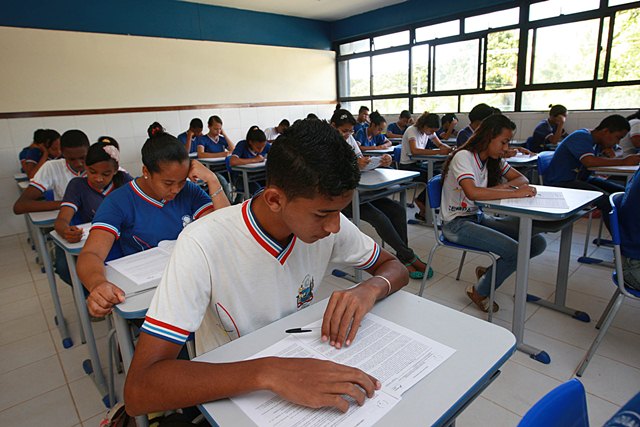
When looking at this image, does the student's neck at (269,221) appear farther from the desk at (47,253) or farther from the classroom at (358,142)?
the desk at (47,253)

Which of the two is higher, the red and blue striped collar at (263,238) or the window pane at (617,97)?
the window pane at (617,97)

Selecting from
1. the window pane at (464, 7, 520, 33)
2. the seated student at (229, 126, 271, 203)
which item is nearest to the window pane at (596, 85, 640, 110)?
the window pane at (464, 7, 520, 33)

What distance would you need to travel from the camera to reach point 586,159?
308 cm

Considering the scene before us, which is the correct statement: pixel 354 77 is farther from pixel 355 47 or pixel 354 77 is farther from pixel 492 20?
pixel 492 20

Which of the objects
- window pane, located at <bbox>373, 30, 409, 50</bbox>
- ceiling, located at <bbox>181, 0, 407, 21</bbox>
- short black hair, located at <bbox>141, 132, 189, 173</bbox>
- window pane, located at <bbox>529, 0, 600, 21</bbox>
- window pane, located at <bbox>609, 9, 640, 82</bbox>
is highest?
ceiling, located at <bbox>181, 0, 407, 21</bbox>

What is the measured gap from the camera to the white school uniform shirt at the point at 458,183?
2.29 m

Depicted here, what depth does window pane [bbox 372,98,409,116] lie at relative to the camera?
7316 millimetres

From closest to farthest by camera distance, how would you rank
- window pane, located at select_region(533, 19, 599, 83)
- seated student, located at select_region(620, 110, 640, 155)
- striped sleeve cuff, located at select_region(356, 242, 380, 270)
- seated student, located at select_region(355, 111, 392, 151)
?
striped sleeve cuff, located at select_region(356, 242, 380, 270)
seated student, located at select_region(620, 110, 640, 155)
window pane, located at select_region(533, 19, 599, 83)
seated student, located at select_region(355, 111, 392, 151)

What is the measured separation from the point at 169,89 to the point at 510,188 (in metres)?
5.40

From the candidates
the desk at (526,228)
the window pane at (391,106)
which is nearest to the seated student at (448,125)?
the window pane at (391,106)

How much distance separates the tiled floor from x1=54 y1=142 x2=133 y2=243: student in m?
0.83

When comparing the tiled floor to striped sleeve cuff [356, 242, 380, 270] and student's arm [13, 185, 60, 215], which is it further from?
striped sleeve cuff [356, 242, 380, 270]

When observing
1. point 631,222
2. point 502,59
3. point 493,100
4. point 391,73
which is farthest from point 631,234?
point 391,73

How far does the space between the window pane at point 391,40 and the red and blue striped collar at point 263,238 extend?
23.2ft
